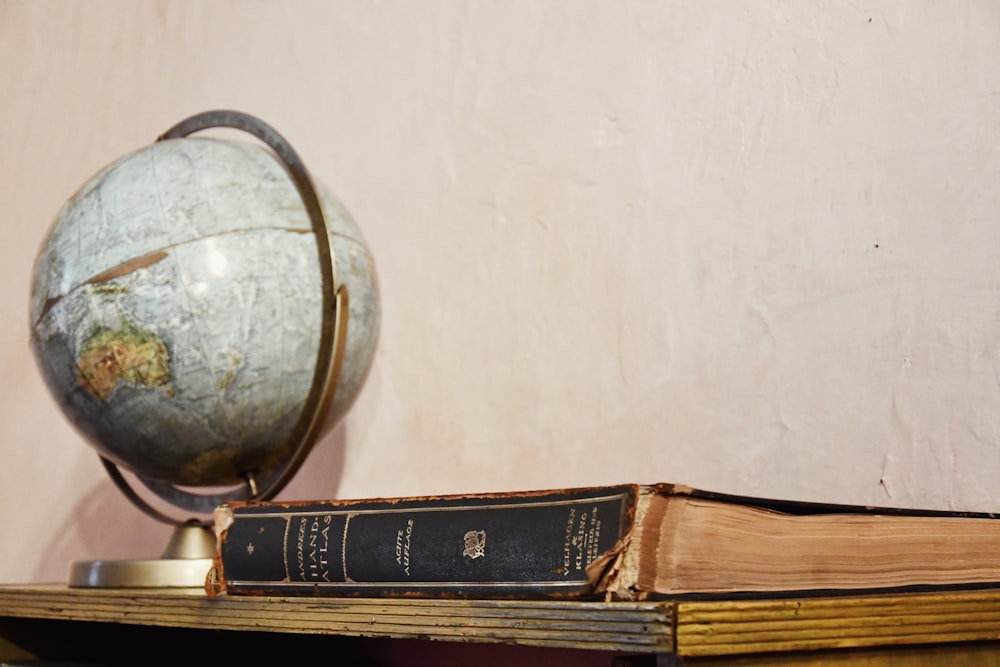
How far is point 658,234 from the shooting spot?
121 cm

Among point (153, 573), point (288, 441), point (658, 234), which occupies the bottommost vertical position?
point (153, 573)

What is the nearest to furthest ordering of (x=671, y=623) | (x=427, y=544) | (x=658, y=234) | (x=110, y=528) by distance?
1. (x=671, y=623)
2. (x=427, y=544)
3. (x=658, y=234)
4. (x=110, y=528)

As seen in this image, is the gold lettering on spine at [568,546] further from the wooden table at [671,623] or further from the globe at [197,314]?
the globe at [197,314]

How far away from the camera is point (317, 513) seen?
2.64 ft

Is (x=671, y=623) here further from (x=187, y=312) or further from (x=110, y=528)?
(x=110, y=528)

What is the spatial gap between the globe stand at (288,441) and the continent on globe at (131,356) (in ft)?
0.50

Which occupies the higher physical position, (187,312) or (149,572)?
(187,312)

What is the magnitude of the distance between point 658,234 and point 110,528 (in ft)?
3.82

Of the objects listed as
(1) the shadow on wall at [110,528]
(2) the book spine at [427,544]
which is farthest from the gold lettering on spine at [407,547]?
(1) the shadow on wall at [110,528]

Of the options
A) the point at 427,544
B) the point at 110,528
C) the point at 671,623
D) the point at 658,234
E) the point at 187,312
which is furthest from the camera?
the point at 110,528

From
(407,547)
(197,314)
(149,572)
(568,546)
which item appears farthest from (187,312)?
(568,546)

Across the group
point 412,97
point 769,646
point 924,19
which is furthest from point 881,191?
point 412,97

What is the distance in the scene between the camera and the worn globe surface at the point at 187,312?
1082 millimetres

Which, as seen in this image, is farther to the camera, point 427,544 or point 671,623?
point 427,544
